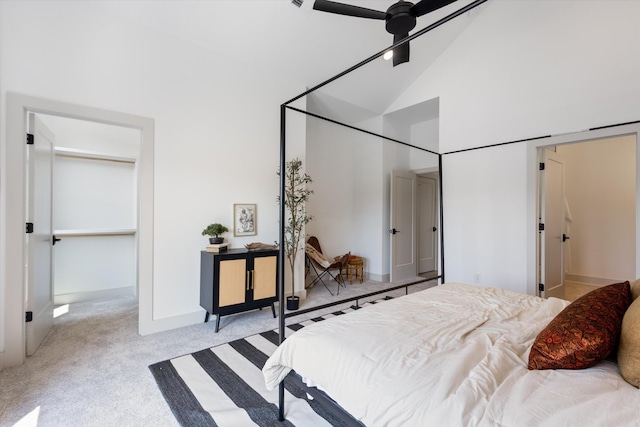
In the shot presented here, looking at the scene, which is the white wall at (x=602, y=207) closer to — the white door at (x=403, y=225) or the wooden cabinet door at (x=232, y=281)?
the white door at (x=403, y=225)

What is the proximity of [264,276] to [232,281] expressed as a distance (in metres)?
0.37

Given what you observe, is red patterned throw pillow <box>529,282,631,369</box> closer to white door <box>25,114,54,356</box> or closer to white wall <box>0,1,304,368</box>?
white wall <box>0,1,304,368</box>

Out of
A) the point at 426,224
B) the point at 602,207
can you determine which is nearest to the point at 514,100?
the point at 602,207

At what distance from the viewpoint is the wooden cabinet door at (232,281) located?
2.93 m

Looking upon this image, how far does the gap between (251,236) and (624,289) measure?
10.3 feet

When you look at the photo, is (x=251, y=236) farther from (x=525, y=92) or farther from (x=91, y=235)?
(x=525, y=92)

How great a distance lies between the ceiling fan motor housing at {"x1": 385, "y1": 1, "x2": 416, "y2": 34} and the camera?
210cm

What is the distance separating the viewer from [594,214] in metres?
4.61

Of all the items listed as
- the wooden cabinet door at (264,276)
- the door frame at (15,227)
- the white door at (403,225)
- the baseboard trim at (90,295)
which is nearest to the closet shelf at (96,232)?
the baseboard trim at (90,295)

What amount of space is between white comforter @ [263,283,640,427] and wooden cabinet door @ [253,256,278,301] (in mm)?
1762

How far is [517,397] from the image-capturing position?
0.86 meters

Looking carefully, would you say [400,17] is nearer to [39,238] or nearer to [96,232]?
[39,238]

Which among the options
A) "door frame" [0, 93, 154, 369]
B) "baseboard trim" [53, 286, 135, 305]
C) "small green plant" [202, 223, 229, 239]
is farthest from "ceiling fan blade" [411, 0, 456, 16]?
"baseboard trim" [53, 286, 135, 305]

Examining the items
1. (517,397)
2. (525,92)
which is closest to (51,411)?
(517,397)
